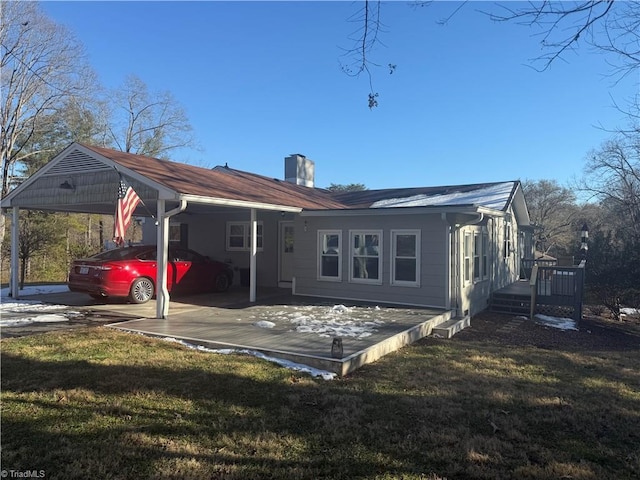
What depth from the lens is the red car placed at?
9.60m

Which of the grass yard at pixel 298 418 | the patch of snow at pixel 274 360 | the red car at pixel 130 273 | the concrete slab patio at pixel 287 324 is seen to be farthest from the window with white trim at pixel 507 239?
the patch of snow at pixel 274 360

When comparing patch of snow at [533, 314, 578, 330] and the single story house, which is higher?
the single story house

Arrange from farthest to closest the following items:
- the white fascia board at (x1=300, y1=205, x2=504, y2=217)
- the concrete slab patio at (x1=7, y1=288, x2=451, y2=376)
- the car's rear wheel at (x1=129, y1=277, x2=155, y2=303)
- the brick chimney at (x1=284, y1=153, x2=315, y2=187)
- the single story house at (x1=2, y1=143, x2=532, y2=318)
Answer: the brick chimney at (x1=284, y1=153, x2=315, y2=187) < the car's rear wheel at (x1=129, y1=277, x2=155, y2=303) < the white fascia board at (x1=300, y1=205, x2=504, y2=217) < the single story house at (x1=2, y1=143, x2=532, y2=318) < the concrete slab patio at (x1=7, y1=288, x2=451, y2=376)

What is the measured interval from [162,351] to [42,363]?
1.45 meters

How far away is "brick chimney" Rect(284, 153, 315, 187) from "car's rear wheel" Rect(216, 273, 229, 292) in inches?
285

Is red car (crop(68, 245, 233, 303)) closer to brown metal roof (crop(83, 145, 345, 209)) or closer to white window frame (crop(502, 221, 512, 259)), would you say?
brown metal roof (crop(83, 145, 345, 209))

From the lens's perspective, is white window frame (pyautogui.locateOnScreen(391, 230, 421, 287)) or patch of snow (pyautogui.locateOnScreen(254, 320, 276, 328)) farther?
white window frame (pyautogui.locateOnScreen(391, 230, 421, 287))

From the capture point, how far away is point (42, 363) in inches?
210

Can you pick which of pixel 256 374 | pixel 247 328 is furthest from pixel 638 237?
pixel 256 374

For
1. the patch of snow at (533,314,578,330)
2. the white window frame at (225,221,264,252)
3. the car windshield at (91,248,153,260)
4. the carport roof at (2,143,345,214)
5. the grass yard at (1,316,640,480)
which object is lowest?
the patch of snow at (533,314,578,330)

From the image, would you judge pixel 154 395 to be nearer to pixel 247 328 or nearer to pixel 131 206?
pixel 247 328

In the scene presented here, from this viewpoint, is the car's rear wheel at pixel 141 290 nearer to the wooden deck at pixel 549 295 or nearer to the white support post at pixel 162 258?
the white support post at pixel 162 258

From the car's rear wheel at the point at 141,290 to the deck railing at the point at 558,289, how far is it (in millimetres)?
10250

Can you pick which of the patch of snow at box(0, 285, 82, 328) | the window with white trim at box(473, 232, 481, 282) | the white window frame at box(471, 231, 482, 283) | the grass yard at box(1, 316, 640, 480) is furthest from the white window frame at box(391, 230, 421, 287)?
the patch of snow at box(0, 285, 82, 328)
